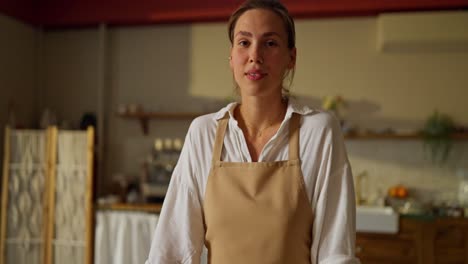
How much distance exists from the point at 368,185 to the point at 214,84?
5.35ft

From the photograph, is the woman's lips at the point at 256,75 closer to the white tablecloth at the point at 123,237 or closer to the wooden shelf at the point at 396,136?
the white tablecloth at the point at 123,237

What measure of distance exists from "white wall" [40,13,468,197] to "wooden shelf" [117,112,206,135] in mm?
60

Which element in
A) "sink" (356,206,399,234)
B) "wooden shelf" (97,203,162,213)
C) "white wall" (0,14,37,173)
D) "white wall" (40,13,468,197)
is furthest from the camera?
"white wall" (0,14,37,173)

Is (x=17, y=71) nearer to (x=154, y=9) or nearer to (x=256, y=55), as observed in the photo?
(x=154, y=9)

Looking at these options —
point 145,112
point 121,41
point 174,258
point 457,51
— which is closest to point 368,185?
point 457,51

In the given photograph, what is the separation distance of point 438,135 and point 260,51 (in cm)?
317

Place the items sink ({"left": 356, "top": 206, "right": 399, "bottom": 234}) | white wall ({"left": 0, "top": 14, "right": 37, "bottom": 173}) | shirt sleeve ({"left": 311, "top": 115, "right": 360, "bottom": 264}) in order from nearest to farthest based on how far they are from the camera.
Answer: shirt sleeve ({"left": 311, "top": 115, "right": 360, "bottom": 264}) < sink ({"left": 356, "top": 206, "right": 399, "bottom": 234}) < white wall ({"left": 0, "top": 14, "right": 37, "bottom": 173})

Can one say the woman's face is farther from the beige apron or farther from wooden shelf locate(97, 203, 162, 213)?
wooden shelf locate(97, 203, 162, 213)

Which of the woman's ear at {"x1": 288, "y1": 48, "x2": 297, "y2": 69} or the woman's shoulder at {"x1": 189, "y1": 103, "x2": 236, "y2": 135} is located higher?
the woman's ear at {"x1": 288, "y1": 48, "x2": 297, "y2": 69}

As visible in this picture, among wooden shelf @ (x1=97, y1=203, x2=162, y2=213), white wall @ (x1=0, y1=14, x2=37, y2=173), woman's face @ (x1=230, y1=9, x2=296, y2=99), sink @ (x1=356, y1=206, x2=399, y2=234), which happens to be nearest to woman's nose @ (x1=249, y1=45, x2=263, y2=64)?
woman's face @ (x1=230, y1=9, x2=296, y2=99)

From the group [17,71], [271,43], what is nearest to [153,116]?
[17,71]

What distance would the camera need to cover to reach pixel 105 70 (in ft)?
14.5

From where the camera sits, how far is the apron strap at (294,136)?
1045 millimetres

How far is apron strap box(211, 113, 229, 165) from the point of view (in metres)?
1.10
